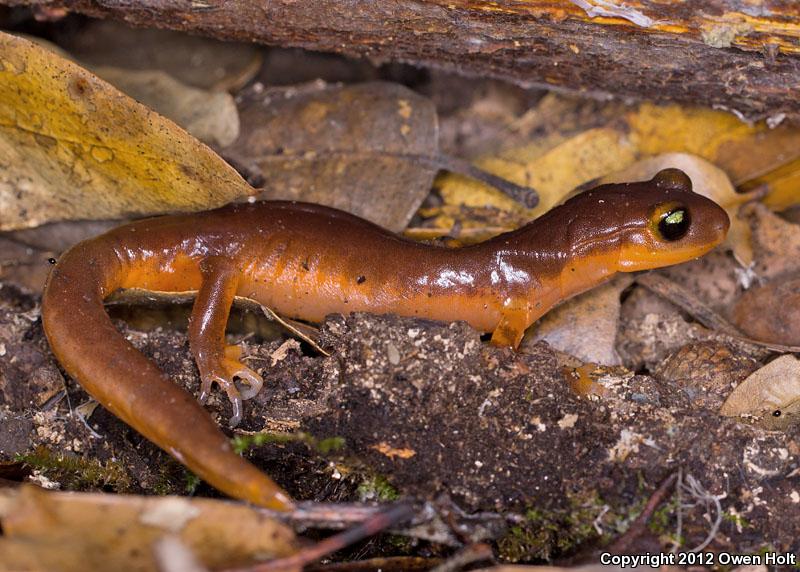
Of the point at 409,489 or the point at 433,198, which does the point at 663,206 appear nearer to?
the point at 433,198

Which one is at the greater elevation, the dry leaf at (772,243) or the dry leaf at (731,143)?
the dry leaf at (731,143)

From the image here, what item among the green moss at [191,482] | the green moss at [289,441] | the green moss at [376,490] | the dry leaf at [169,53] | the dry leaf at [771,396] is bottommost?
the green moss at [191,482]

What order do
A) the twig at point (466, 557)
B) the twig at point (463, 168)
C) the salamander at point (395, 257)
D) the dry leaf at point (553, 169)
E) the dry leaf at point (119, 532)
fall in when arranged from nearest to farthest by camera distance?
the dry leaf at point (119, 532)
the twig at point (466, 557)
the salamander at point (395, 257)
the twig at point (463, 168)
the dry leaf at point (553, 169)

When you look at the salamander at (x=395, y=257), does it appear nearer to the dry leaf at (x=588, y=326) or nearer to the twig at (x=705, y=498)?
the dry leaf at (x=588, y=326)

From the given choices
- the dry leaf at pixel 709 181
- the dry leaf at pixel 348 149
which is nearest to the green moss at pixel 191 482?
the dry leaf at pixel 348 149

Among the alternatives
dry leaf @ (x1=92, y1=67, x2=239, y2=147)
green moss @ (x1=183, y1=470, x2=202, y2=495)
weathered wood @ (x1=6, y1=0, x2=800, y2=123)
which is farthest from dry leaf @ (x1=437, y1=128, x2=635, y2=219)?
green moss @ (x1=183, y1=470, x2=202, y2=495)

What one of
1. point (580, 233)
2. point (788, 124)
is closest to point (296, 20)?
point (580, 233)
